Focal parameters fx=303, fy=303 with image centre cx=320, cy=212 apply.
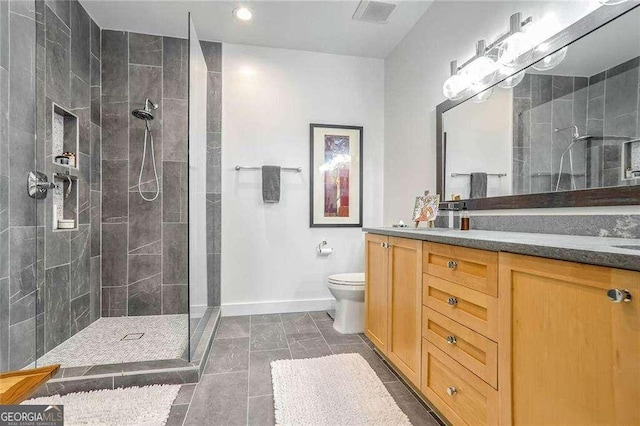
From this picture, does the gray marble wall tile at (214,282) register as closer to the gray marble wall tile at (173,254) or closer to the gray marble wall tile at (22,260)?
the gray marble wall tile at (173,254)

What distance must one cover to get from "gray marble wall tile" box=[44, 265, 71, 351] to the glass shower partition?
37.0 inches

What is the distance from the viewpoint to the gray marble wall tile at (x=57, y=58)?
6.82 ft

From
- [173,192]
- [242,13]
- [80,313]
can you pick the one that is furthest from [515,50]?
[80,313]

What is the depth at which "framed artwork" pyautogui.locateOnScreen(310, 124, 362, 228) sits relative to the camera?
3.10 metres

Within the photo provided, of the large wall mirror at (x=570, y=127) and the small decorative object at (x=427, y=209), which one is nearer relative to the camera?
the large wall mirror at (x=570, y=127)

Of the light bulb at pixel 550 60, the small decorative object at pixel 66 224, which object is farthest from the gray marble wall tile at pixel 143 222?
the light bulb at pixel 550 60

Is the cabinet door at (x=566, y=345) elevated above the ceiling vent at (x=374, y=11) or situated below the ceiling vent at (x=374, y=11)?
below

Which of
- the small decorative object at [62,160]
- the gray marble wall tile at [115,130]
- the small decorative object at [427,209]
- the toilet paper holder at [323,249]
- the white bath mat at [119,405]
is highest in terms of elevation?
the gray marble wall tile at [115,130]

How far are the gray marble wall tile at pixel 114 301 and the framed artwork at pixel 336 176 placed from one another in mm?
1888

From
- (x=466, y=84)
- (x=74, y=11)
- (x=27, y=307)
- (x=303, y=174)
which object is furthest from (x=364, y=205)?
(x=74, y=11)

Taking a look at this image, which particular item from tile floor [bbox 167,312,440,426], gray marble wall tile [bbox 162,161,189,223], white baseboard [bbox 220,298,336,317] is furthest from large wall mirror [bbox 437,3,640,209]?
gray marble wall tile [bbox 162,161,189,223]

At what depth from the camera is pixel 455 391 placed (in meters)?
1.27

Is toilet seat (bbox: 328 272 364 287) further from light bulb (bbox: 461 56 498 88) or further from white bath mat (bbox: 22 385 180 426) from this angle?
light bulb (bbox: 461 56 498 88)

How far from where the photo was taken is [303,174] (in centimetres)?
309
